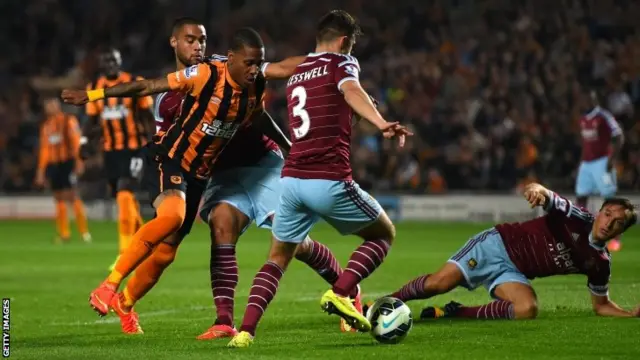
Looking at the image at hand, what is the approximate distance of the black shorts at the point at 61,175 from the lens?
65.4ft

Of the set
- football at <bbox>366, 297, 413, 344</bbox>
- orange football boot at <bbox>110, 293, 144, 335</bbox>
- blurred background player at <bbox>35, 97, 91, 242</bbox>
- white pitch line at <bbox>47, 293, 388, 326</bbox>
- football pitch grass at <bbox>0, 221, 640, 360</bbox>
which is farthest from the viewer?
blurred background player at <bbox>35, 97, 91, 242</bbox>

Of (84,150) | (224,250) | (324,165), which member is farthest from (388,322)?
(84,150)

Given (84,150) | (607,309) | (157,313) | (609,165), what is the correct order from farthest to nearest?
(609,165)
(84,150)
(157,313)
(607,309)

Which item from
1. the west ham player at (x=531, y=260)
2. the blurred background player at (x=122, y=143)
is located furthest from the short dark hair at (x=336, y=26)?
the blurred background player at (x=122, y=143)

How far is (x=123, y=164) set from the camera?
14203 mm

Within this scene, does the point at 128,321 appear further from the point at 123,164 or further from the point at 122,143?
the point at 122,143

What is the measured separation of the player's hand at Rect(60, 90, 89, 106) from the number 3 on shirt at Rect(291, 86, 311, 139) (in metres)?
1.41

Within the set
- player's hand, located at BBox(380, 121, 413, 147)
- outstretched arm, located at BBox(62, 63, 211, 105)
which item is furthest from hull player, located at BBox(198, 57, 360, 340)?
player's hand, located at BBox(380, 121, 413, 147)

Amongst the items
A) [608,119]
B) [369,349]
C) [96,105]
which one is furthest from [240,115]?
[608,119]

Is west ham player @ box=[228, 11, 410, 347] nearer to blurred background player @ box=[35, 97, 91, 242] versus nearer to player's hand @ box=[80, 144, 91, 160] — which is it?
player's hand @ box=[80, 144, 91, 160]

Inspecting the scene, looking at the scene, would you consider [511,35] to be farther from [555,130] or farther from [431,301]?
[431,301]

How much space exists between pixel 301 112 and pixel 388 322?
141cm

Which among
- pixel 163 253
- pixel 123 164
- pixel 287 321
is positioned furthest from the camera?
pixel 123 164

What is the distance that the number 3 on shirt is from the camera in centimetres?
728
